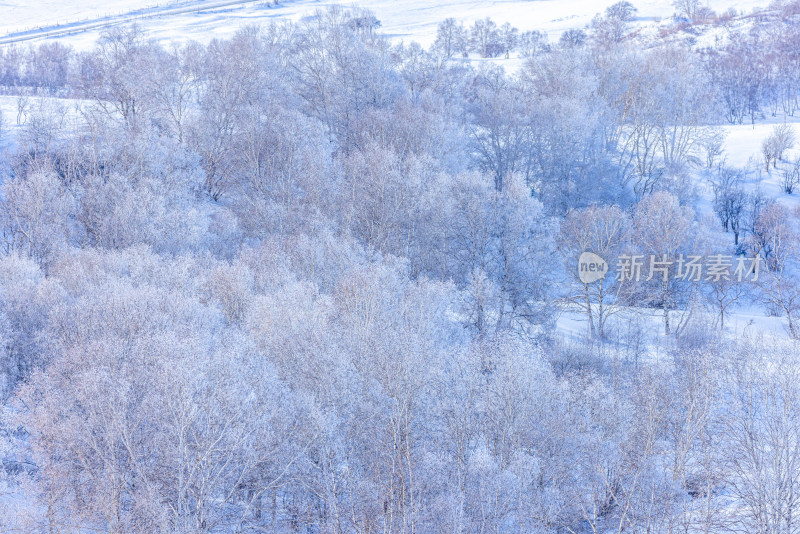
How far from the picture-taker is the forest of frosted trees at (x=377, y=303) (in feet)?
65.0

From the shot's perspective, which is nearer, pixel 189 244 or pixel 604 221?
pixel 189 244

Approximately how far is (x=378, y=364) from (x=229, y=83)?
3194cm

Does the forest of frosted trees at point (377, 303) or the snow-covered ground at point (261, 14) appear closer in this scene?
the forest of frosted trees at point (377, 303)

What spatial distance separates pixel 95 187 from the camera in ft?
121

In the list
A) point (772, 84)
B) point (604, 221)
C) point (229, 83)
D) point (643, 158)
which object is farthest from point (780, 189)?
point (229, 83)

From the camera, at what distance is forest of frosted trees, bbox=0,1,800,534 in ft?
65.0

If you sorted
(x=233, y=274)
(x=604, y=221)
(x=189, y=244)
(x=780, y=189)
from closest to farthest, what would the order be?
(x=233, y=274)
(x=189, y=244)
(x=604, y=221)
(x=780, y=189)

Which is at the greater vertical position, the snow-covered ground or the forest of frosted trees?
the snow-covered ground

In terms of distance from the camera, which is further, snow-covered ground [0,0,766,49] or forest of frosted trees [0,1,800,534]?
snow-covered ground [0,0,766,49]

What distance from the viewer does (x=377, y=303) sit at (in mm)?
28203

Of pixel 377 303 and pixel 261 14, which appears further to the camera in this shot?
pixel 261 14

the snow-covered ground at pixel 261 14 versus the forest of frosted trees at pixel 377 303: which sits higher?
the snow-covered ground at pixel 261 14

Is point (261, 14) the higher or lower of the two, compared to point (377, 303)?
higher

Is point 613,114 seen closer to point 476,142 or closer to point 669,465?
point 476,142
